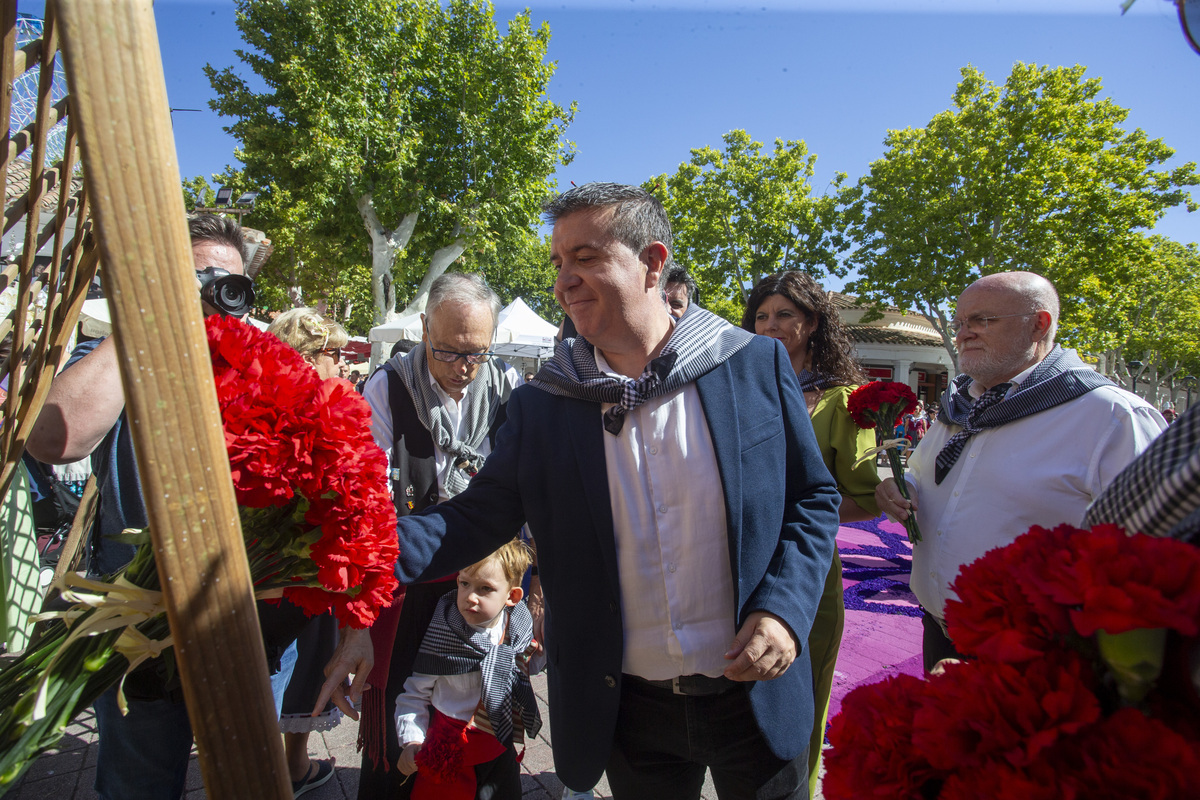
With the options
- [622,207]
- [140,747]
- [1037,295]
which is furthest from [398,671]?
[1037,295]

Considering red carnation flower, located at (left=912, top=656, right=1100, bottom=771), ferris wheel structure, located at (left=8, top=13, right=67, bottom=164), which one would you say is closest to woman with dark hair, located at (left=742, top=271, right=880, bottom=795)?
red carnation flower, located at (left=912, top=656, right=1100, bottom=771)

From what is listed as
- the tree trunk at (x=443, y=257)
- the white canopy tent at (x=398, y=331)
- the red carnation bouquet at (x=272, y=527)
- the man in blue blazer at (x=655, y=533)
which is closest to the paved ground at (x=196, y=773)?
the man in blue blazer at (x=655, y=533)

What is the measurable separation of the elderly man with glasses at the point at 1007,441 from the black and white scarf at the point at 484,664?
1497 mm

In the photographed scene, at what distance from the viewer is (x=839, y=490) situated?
2615 millimetres

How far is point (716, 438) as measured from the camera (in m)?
1.62

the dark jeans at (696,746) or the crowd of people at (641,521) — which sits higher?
the crowd of people at (641,521)

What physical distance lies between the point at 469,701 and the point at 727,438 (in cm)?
145

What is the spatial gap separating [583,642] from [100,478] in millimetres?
1399

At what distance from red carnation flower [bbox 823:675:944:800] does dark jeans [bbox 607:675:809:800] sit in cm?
86

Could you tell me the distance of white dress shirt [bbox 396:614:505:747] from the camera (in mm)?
2254

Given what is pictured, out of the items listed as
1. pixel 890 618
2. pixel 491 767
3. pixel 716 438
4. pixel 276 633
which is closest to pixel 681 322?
pixel 716 438

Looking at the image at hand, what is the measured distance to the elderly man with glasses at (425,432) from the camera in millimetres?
2309

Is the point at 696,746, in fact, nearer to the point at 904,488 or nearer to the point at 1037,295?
the point at 904,488

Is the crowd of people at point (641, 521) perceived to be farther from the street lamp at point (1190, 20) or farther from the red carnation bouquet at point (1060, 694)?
the street lamp at point (1190, 20)
